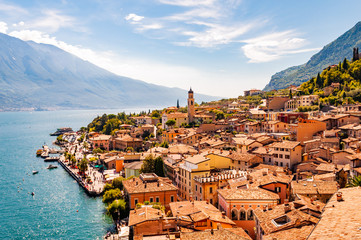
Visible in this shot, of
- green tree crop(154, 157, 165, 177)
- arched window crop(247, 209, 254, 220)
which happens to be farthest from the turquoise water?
arched window crop(247, 209, 254, 220)

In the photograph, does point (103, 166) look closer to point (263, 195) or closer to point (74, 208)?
point (74, 208)

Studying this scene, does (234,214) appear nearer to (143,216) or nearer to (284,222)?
(284,222)

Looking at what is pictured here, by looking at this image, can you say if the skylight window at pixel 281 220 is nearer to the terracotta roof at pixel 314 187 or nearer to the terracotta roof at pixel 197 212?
the terracotta roof at pixel 197 212

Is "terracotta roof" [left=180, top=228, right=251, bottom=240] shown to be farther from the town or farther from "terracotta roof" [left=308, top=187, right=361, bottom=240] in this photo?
"terracotta roof" [left=308, top=187, right=361, bottom=240]

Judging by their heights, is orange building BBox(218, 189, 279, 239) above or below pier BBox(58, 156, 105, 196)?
above

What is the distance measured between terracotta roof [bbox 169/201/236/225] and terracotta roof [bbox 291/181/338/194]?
7.05 m

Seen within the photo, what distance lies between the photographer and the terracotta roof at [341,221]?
8512 millimetres

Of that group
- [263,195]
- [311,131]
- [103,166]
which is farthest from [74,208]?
[311,131]

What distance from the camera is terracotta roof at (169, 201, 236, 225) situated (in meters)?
20.8

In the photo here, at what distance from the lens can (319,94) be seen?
80312 mm

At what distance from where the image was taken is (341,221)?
950cm

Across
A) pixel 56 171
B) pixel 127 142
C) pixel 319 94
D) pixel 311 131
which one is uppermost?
pixel 319 94

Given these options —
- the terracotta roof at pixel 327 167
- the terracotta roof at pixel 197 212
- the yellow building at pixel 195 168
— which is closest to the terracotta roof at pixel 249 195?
the terracotta roof at pixel 197 212

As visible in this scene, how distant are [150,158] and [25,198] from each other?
2403 cm
